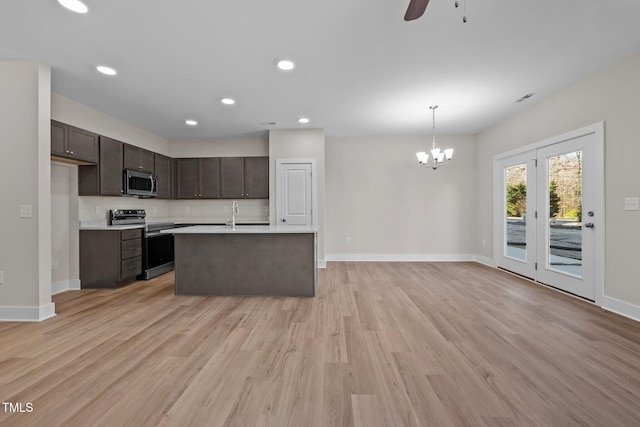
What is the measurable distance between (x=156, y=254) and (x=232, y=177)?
6.65ft

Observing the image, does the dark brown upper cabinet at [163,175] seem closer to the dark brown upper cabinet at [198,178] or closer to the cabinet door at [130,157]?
the dark brown upper cabinet at [198,178]

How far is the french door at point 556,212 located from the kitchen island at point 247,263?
3.30 m

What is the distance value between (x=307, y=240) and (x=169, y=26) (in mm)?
2545

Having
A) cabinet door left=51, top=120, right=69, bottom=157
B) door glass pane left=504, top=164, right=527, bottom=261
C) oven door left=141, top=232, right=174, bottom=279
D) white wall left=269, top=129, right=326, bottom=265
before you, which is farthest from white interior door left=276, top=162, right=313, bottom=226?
door glass pane left=504, top=164, right=527, bottom=261

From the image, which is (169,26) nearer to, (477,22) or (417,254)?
(477,22)

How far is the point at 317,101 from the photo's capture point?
4031 mm

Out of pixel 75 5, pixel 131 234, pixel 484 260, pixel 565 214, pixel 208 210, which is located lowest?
pixel 484 260

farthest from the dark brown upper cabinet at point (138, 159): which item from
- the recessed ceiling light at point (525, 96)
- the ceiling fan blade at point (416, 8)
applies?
the recessed ceiling light at point (525, 96)

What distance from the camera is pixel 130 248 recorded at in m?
4.30

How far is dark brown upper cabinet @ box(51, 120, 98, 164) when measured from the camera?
3438 millimetres

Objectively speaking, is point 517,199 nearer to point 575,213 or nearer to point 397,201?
point 575,213

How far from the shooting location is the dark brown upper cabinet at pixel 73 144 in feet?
11.3

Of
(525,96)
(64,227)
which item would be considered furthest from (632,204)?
(64,227)

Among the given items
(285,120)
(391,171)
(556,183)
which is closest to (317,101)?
(285,120)
